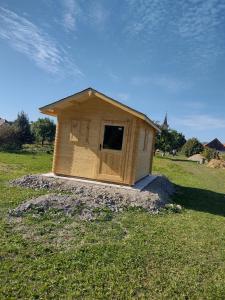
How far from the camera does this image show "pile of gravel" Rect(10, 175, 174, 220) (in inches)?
298

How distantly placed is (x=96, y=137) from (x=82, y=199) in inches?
136

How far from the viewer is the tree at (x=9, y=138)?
31234mm

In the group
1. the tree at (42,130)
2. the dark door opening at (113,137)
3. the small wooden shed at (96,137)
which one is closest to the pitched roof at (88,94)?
the small wooden shed at (96,137)

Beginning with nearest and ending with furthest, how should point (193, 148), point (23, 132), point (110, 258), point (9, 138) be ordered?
1. point (110, 258)
2. point (9, 138)
3. point (23, 132)
4. point (193, 148)

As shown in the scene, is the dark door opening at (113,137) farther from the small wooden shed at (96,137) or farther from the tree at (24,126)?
the tree at (24,126)

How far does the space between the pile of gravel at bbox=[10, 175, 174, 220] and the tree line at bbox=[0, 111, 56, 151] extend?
808 inches

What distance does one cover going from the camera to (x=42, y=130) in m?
44.4

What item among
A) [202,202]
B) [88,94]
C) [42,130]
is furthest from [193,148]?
[88,94]

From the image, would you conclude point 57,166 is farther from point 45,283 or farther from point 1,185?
point 45,283

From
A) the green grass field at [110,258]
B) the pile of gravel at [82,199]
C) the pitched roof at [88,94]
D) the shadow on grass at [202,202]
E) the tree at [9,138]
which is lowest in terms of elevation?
the green grass field at [110,258]

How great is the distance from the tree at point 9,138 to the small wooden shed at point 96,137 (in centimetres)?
2003

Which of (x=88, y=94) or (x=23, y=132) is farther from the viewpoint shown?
(x=23, y=132)

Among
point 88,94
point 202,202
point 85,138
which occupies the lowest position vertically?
point 202,202

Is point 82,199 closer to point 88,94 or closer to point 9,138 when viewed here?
point 88,94
